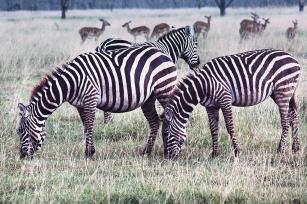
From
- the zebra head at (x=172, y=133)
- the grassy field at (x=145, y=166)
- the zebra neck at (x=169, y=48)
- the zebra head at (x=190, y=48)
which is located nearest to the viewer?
the grassy field at (x=145, y=166)

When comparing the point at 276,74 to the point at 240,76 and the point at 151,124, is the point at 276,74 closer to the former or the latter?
the point at 240,76

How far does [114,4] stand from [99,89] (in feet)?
195

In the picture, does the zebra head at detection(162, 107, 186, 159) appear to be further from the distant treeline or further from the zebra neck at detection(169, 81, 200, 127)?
the distant treeline

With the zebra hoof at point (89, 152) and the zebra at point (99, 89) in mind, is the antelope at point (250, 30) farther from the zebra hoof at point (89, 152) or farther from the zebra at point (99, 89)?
the zebra hoof at point (89, 152)

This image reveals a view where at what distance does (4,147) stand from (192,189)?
124 inches

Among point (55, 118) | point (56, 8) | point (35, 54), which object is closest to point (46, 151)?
point (55, 118)

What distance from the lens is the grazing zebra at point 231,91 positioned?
7445 mm

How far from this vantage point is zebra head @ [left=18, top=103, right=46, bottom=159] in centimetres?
733

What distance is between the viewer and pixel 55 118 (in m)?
10.2

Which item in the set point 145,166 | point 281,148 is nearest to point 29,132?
point 145,166

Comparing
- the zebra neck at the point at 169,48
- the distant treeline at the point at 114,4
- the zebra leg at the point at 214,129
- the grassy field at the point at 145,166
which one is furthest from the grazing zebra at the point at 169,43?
the distant treeline at the point at 114,4

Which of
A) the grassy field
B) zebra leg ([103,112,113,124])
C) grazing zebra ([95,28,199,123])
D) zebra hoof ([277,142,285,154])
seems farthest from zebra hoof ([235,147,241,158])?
grazing zebra ([95,28,199,123])

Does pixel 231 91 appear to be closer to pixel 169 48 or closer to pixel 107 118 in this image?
pixel 107 118

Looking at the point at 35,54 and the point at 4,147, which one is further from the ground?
the point at 35,54
